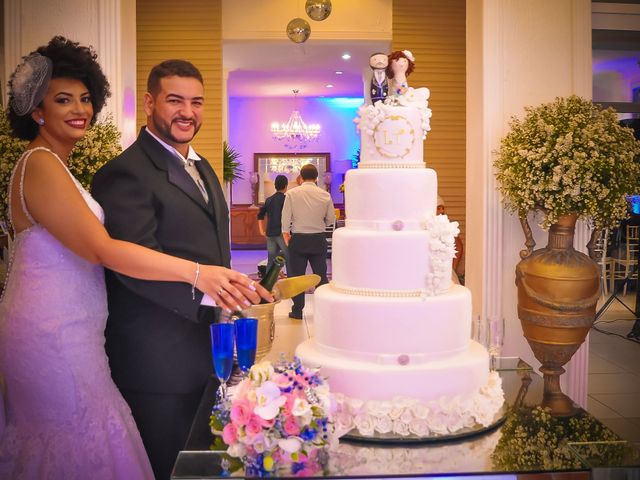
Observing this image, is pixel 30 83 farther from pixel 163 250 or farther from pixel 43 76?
pixel 163 250

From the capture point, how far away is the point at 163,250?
2398mm

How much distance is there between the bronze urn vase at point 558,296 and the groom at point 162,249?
98.5 inches

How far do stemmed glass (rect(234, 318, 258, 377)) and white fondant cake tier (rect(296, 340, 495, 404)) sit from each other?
336 mm

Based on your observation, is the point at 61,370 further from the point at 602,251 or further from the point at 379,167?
the point at 602,251

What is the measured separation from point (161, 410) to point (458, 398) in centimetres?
104

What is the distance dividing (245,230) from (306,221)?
990 centimetres

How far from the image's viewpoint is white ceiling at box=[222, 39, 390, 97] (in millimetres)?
11281

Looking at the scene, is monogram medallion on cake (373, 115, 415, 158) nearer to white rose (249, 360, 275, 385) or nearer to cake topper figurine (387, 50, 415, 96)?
cake topper figurine (387, 50, 415, 96)

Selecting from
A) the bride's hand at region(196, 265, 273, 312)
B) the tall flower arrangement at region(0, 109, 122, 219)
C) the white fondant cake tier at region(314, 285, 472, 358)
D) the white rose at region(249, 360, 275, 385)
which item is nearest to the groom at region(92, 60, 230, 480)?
the bride's hand at region(196, 265, 273, 312)

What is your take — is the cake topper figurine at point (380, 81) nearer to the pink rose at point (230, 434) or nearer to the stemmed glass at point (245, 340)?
the stemmed glass at point (245, 340)

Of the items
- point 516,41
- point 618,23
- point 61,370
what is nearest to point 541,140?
point 516,41

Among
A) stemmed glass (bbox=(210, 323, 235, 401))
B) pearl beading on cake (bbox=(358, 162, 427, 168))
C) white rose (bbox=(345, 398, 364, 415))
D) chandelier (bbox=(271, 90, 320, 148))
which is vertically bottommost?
white rose (bbox=(345, 398, 364, 415))

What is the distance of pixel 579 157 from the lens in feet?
13.5

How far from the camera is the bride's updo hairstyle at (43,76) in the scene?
240cm
